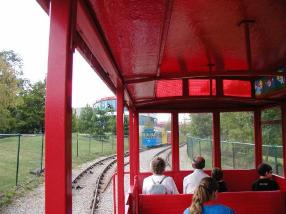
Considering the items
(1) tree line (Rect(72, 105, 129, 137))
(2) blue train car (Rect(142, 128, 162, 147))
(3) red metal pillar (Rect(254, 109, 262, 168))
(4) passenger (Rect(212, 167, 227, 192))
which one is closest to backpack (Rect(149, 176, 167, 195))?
(4) passenger (Rect(212, 167, 227, 192))

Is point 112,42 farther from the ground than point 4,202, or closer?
farther from the ground

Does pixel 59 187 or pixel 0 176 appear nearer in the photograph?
pixel 59 187

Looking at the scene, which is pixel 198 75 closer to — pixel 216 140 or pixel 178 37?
pixel 178 37

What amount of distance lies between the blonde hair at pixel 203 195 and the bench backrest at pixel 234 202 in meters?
1.73

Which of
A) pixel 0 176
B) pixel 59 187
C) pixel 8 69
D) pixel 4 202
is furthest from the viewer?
pixel 8 69

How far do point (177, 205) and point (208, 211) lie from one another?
189 centimetres

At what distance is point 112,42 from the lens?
10.5 ft

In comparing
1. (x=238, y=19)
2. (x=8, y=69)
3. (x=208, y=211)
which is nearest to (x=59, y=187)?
(x=208, y=211)

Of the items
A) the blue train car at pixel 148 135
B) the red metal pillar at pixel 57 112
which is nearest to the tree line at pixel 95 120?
Result: the blue train car at pixel 148 135

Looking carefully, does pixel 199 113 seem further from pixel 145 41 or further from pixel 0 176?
pixel 0 176

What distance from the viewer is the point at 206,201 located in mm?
3053

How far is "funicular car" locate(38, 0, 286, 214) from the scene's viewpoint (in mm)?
1640

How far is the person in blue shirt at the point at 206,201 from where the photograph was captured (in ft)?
9.77

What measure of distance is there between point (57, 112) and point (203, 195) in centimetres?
181
